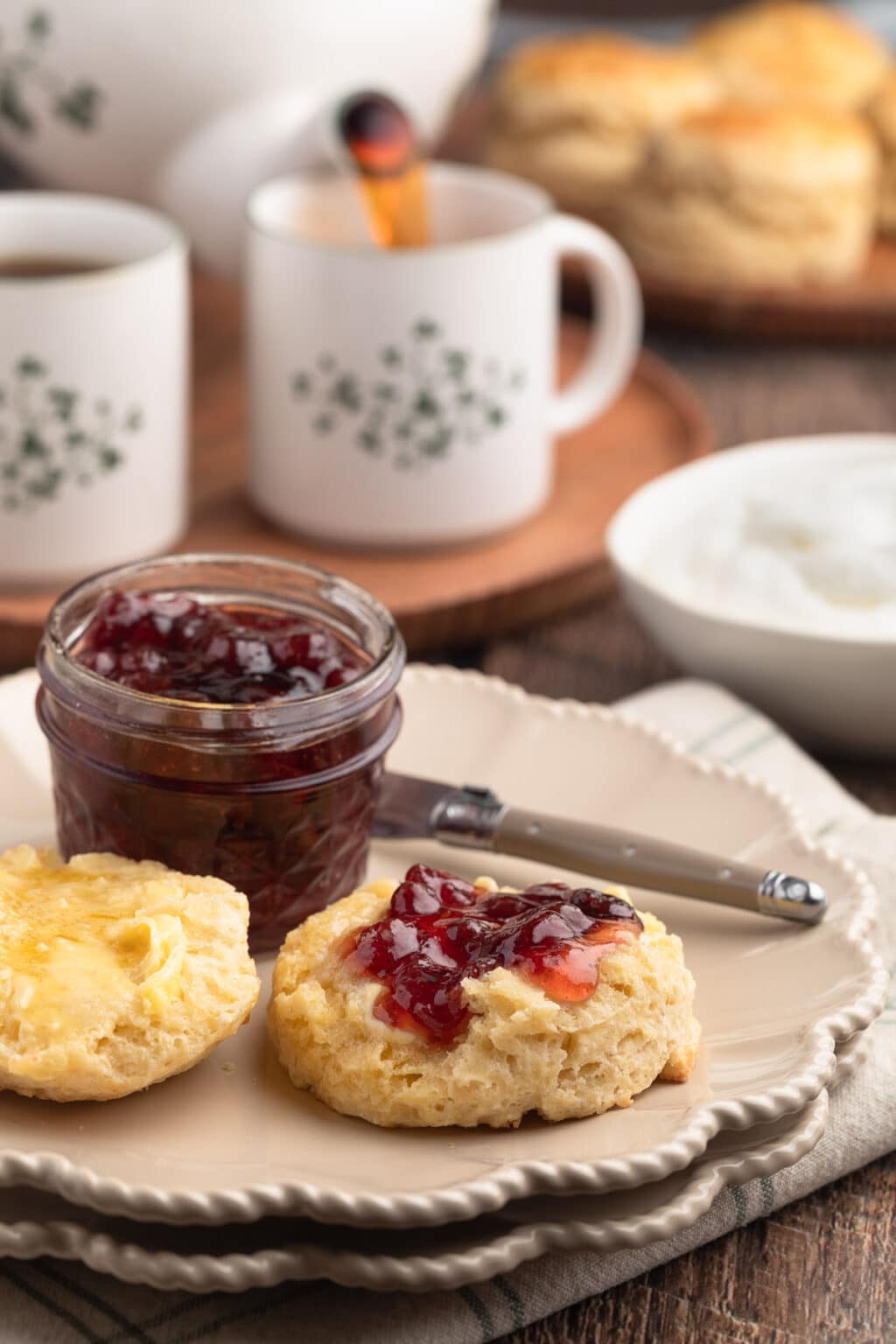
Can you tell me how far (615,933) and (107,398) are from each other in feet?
4.34

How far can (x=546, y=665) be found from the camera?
2.69 meters

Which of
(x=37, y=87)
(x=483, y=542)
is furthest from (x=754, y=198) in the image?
(x=37, y=87)

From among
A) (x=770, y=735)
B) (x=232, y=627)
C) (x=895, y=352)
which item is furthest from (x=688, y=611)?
(x=895, y=352)

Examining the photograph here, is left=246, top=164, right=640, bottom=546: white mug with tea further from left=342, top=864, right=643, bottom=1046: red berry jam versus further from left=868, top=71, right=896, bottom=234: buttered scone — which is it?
left=868, top=71, right=896, bottom=234: buttered scone

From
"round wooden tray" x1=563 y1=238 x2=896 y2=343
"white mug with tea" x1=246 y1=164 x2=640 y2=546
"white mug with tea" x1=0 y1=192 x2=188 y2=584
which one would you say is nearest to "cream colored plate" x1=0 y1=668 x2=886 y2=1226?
"white mug with tea" x1=0 y1=192 x2=188 y2=584

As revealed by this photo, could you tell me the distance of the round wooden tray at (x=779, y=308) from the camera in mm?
3713

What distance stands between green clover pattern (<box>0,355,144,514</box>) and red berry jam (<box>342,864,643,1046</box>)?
1124 mm

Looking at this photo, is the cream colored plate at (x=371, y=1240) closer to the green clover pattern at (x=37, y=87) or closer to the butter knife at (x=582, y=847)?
the butter knife at (x=582, y=847)

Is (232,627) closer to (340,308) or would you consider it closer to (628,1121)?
(628,1121)

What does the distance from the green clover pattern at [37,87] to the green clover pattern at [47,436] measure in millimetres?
659

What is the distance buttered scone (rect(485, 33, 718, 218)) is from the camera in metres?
3.91

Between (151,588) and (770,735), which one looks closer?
(151,588)

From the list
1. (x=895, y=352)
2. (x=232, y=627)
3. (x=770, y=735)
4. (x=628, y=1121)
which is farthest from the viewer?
(x=895, y=352)

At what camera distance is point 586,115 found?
3902 millimetres
